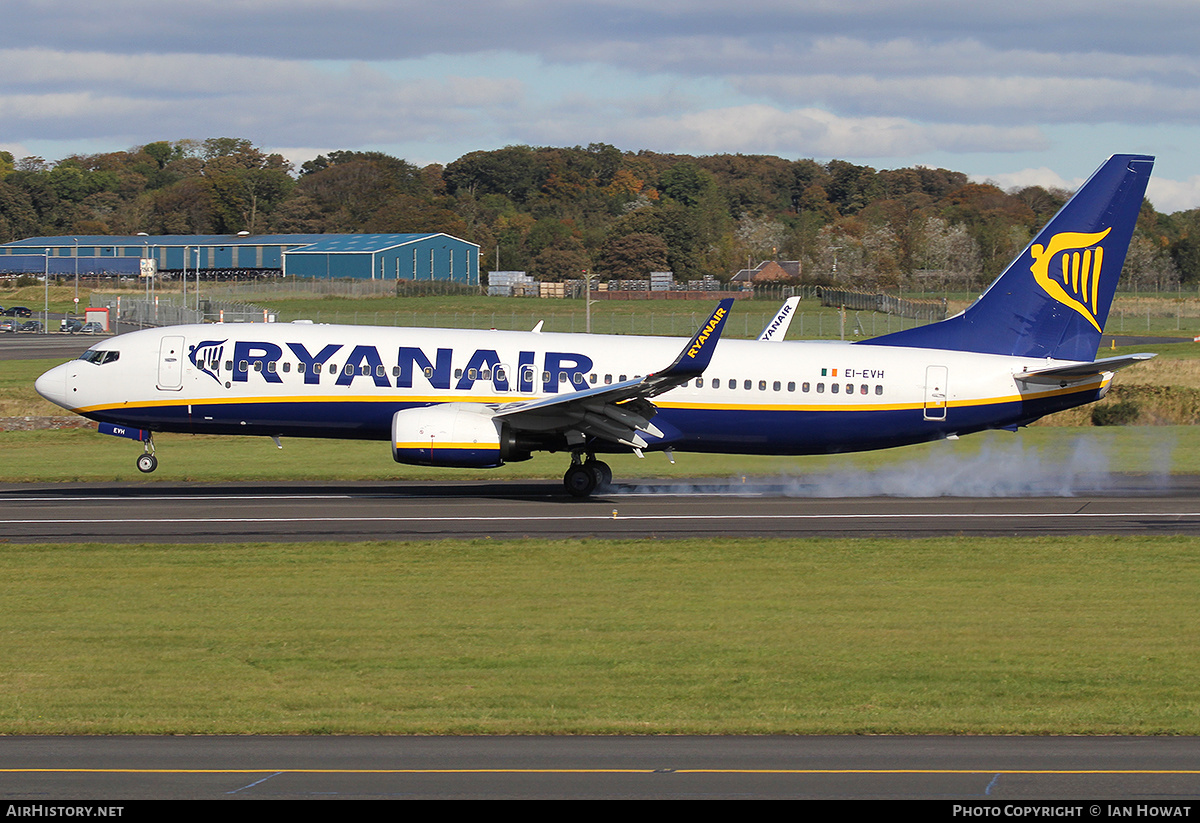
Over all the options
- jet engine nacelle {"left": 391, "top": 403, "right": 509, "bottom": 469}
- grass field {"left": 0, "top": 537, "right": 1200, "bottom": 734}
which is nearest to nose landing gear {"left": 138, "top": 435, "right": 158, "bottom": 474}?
jet engine nacelle {"left": 391, "top": 403, "right": 509, "bottom": 469}

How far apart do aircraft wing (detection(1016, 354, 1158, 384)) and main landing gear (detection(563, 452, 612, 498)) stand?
11.4 metres

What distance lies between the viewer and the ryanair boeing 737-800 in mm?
32844

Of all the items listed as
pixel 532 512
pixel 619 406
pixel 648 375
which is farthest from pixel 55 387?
pixel 648 375

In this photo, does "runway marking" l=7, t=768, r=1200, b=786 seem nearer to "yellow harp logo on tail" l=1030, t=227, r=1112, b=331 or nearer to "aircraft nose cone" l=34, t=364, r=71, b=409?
"aircraft nose cone" l=34, t=364, r=71, b=409

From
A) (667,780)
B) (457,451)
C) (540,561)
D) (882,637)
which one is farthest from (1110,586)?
(457,451)

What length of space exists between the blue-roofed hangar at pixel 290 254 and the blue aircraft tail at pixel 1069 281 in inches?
4787

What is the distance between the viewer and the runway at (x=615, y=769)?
1183cm

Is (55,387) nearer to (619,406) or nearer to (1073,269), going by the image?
(619,406)

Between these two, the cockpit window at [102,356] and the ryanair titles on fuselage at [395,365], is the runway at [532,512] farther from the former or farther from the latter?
the cockpit window at [102,356]

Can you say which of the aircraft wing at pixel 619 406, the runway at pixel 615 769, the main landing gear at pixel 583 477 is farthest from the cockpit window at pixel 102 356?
the runway at pixel 615 769

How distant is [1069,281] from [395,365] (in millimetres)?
18279

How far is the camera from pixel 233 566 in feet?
77.7

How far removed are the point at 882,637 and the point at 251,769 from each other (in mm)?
9835

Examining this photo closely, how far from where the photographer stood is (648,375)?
1273 inches
